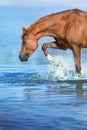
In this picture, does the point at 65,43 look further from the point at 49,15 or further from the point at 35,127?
the point at 35,127

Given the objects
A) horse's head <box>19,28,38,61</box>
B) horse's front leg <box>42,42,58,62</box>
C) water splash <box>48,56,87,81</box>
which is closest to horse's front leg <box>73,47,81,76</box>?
water splash <box>48,56,87,81</box>

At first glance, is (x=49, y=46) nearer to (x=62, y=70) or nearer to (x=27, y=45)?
(x=27, y=45)

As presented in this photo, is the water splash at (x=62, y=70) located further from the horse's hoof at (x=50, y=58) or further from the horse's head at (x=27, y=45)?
the horse's head at (x=27, y=45)

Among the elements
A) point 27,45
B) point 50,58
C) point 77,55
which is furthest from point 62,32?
point 27,45

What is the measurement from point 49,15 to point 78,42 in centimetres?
127

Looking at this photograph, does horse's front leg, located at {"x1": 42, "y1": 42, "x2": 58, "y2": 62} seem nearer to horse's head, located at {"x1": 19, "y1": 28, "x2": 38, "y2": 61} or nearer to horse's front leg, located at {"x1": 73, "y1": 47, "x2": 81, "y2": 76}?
horse's head, located at {"x1": 19, "y1": 28, "x2": 38, "y2": 61}

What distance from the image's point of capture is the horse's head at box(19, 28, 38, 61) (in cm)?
1397

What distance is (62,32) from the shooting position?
45.2ft

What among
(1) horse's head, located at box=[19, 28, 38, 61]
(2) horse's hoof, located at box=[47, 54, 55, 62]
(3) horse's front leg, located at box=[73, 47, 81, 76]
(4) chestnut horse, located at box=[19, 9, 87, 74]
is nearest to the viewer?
(3) horse's front leg, located at box=[73, 47, 81, 76]

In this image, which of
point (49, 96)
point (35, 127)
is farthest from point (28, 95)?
point (35, 127)

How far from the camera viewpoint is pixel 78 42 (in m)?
13.6

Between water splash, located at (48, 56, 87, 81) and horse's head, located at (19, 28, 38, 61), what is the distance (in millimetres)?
758

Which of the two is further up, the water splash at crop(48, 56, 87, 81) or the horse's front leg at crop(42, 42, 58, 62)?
the horse's front leg at crop(42, 42, 58, 62)

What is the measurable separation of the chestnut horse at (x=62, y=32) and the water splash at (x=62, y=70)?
471 mm
